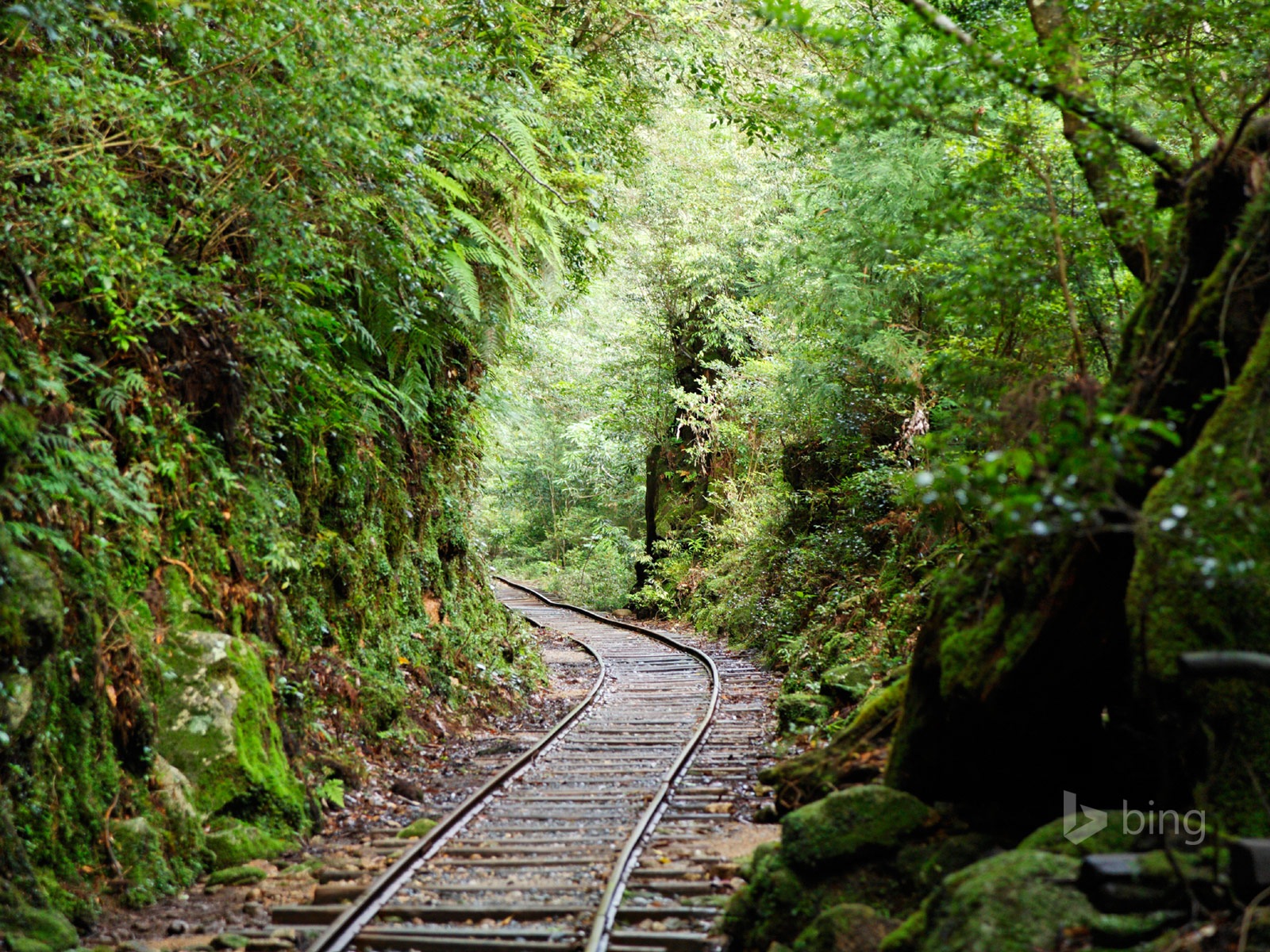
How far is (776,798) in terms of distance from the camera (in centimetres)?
744

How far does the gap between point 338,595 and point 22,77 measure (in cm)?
541

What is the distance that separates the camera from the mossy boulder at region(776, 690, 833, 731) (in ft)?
32.2

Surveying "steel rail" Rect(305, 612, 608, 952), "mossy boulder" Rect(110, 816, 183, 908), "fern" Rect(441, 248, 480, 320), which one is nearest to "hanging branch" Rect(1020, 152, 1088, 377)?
"fern" Rect(441, 248, 480, 320)

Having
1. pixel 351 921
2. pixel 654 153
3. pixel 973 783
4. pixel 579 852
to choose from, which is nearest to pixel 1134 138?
pixel 973 783

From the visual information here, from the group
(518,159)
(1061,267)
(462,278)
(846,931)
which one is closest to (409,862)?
(846,931)

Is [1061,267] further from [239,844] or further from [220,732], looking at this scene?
[239,844]

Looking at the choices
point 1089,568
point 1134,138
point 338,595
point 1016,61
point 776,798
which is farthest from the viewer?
point 338,595

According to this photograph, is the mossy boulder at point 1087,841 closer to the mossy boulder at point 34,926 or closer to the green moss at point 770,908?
the green moss at point 770,908

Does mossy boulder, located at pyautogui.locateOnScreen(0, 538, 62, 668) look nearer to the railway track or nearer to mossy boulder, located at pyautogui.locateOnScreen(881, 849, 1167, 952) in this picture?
the railway track

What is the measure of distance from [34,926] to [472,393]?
31.5ft

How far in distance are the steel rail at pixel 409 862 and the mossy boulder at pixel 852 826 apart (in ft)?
8.08

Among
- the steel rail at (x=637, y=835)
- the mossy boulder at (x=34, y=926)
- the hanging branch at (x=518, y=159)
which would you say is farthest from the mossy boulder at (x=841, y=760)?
the hanging branch at (x=518, y=159)

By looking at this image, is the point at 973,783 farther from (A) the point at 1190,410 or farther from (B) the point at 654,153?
(B) the point at 654,153

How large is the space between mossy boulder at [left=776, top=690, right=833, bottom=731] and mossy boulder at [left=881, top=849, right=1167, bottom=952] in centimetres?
576
